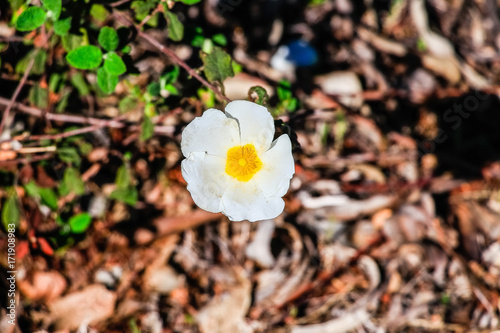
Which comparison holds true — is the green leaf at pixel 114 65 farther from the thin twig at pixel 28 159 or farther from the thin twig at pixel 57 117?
the thin twig at pixel 28 159

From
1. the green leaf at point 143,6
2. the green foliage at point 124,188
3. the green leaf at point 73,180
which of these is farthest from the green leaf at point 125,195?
the green leaf at point 143,6

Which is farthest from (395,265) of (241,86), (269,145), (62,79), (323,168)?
(62,79)

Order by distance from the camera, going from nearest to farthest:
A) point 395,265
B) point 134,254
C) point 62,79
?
point 62,79 < point 134,254 < point 395,265

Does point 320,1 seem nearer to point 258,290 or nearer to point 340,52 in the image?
point 340,52

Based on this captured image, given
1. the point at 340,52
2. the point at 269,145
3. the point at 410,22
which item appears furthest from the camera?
the point at 410,22

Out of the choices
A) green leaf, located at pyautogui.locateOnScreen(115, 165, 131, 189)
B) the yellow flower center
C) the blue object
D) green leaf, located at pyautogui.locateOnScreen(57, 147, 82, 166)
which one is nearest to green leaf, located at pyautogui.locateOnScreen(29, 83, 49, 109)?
green leaf, located at pyautogui.locateOnScreen(57, 147, 82, 166)

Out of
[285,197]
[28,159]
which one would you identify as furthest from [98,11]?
[285,197]

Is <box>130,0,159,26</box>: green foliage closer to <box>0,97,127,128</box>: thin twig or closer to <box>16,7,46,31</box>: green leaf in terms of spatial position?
<box>16,7,46,31</box>: green leaf
